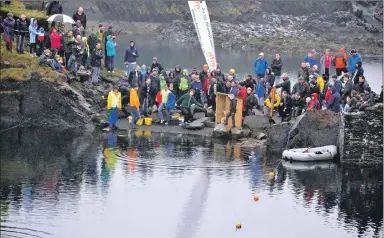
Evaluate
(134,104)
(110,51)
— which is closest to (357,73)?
(134,104)

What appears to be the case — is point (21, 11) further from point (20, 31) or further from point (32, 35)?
point (20, 31)

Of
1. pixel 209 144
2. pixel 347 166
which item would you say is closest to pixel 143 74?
pixel 209 144

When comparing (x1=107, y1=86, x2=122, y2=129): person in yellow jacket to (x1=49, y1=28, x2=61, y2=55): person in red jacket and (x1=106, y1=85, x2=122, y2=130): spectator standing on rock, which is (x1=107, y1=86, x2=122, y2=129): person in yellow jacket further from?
A: (x1=49, y1=28, x2=61, y2=55): person in red jacket

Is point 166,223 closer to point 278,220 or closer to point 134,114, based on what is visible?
point 278,220

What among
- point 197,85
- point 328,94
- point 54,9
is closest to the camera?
point 328,94

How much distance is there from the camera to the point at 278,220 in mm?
38281

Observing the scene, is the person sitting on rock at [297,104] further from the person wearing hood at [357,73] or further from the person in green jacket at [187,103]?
the person in green jacket at [187,103]

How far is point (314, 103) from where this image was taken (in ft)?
163

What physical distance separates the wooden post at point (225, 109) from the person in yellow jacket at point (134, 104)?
400 centimetres

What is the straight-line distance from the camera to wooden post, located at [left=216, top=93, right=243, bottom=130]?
5062 cm


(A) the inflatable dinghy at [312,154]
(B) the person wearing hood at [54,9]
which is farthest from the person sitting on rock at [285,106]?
(B) the person wearing hood at [54,9]

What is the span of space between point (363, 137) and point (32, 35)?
18.5 metres

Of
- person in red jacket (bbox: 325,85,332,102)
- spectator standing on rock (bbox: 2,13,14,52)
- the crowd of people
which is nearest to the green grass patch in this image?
the crowd of people

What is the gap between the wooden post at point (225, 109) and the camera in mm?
50625
